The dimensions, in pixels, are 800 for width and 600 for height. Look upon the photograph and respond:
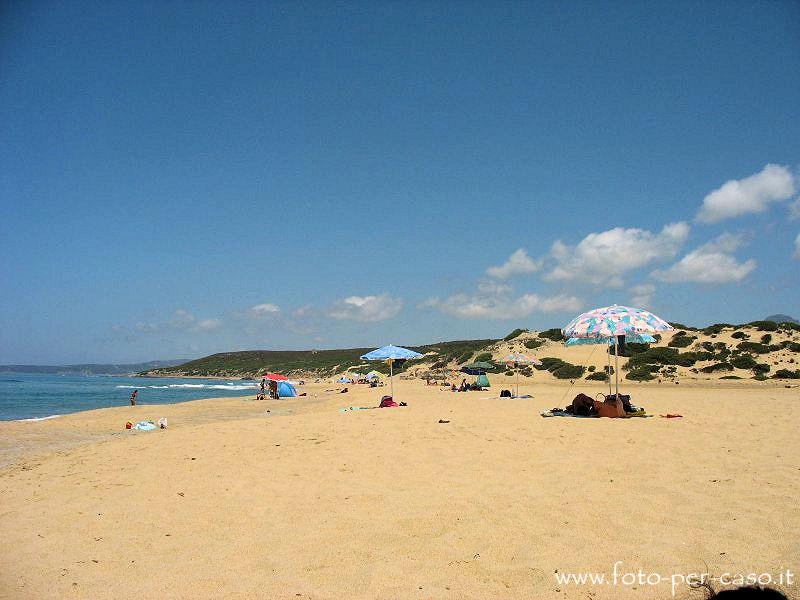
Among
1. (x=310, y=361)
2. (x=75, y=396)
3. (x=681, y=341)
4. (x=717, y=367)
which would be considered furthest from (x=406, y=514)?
(x=310, y=361)

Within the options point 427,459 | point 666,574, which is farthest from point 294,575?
point 427,459

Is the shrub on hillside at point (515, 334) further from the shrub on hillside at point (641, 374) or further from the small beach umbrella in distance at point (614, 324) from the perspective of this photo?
the small beach umbrella in distance at point (614, 324)

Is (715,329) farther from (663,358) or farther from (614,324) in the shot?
(614,324)

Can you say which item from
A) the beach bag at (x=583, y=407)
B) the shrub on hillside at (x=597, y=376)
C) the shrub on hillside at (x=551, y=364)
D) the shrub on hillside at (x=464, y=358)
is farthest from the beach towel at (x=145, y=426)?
the shrub on hillside at (x=464, y=358)

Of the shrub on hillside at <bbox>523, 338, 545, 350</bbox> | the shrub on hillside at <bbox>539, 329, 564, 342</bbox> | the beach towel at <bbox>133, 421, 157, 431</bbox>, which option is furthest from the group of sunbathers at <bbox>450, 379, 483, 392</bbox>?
the shrub on hillside at <bbox>539, 329, 564, 342</bbox>

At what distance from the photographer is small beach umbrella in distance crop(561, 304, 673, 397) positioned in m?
13.0

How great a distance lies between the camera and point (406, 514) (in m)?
5.51

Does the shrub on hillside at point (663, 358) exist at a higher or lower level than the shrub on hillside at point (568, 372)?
higher

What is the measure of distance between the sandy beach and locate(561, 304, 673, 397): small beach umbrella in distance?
3037mm

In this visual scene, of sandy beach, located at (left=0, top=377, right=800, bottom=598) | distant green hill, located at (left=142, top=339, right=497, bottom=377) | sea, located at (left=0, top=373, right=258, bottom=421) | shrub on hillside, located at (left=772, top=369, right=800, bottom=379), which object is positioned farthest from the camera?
distant green hill, located at (left=142, top=339, right=497, bottom=377)

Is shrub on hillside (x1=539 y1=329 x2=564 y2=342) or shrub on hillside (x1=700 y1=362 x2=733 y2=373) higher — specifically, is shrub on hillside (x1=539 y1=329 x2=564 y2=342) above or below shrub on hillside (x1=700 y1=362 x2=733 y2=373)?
above

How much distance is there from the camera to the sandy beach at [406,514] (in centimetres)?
406

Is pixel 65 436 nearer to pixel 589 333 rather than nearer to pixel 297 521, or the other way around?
pixel 297 521

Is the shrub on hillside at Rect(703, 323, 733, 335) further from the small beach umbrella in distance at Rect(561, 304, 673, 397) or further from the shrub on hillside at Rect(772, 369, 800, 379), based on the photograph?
the small beach umbrella in distance at Rect(561, 304, 673, 397)
